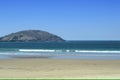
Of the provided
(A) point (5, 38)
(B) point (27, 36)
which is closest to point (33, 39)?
(B) point (27, 36)

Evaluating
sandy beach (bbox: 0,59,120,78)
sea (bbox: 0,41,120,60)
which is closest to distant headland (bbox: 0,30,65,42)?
sea (bbox: 0,41,120,60)

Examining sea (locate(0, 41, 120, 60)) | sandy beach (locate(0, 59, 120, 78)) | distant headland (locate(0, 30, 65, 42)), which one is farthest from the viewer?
distant headland (locate(0, 30, 65, 42))

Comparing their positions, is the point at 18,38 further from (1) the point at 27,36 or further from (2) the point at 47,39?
(2) the point at 47,39

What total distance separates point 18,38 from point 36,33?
37.7 feet

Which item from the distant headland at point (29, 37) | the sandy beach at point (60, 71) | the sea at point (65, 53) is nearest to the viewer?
the sandy beach at point (60, 71)

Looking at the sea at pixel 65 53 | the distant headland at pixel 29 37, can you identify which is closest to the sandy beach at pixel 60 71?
the sea at pixel 65 53

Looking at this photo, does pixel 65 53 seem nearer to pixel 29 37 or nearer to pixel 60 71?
pixel 60 71

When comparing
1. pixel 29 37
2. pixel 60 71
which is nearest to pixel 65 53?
pixel 60 71

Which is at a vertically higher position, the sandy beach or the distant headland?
the distant headland

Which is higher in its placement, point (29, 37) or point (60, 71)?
point (29, 37)

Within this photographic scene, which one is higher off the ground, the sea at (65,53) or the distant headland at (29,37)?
the distant headland at (29,37)

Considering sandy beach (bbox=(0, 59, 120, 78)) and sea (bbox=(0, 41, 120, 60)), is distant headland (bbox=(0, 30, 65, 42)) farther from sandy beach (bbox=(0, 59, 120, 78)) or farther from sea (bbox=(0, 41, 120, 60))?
Result: sandy beach (bbox=(0, 59, 120, 78))

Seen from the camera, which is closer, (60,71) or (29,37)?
(60,71)

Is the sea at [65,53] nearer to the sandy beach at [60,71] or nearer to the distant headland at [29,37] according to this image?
the sandy beach at [60,71]
